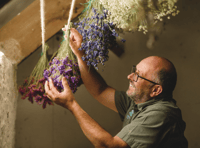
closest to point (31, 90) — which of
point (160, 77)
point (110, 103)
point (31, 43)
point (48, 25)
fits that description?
point (31, 43)

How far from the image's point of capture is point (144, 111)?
109 cm

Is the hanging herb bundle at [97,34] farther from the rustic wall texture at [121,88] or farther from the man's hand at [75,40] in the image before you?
the rustic wall texture at [121,88]

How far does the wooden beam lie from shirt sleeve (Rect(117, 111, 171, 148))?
96 cm

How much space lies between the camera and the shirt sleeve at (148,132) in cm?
96

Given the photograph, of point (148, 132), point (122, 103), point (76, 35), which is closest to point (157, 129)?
point (148, 132)

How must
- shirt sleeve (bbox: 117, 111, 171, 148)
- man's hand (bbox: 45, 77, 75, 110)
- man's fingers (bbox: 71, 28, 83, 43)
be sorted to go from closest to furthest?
shirt sleeve (bbox: 117, 111, 171, 148) → man's hand (bbox: 45, 77, 75, 110) → man's fingers (bbox: 71, 28, 83, 43)

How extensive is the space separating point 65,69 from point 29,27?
1.56ft

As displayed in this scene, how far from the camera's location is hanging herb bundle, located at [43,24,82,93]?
1165 millimetres

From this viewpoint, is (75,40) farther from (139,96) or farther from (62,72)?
(139,96)

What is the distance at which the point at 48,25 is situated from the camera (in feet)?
4.47

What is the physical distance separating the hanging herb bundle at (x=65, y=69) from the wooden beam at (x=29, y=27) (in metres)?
0.23

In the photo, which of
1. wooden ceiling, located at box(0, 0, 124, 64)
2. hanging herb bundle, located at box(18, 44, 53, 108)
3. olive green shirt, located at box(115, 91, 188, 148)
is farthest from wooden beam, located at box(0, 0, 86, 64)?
olive green shirt, located at box(115, 91, 188, 148)

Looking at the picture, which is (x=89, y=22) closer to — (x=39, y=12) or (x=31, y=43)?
(x=39, y=12)

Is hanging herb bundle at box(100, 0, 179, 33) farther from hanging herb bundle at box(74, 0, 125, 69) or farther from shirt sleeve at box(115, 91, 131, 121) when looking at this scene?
shirt sleeve at box(115, 91, 131, 121)
